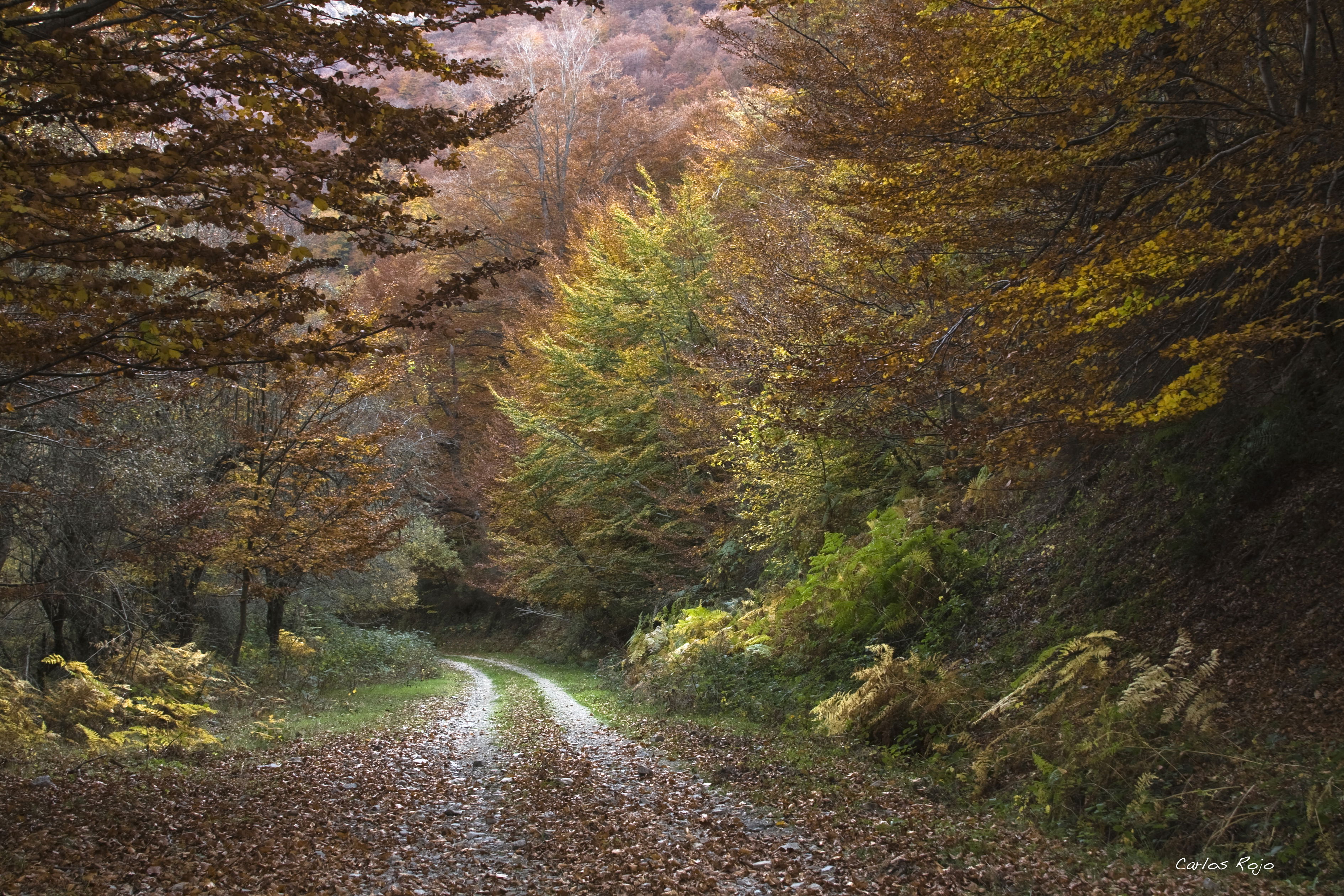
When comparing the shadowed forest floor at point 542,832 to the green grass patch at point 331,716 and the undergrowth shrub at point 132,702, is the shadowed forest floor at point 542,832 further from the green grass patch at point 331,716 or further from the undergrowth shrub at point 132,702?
the green grass patch at point 331,716

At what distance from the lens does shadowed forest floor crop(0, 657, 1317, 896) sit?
191 inches

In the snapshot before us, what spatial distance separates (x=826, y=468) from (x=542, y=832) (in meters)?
7.91

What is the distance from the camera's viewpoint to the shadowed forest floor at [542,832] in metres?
4.86

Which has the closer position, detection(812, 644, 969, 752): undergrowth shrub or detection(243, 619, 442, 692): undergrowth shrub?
detection(812, 644, 969, 752): undergrowth shrub

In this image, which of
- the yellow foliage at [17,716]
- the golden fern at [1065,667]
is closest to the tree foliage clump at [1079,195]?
the golden fern at [1065,667]

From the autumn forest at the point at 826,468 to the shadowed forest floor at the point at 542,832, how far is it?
0.05m

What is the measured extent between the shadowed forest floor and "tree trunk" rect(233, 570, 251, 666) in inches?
244

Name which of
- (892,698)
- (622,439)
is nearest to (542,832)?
(892,698)

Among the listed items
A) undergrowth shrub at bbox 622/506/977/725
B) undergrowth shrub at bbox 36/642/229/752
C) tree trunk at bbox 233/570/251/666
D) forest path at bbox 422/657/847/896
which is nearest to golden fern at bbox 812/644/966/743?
undergrowth shrub at bbox 622/506/977/725

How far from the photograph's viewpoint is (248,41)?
16.4ft

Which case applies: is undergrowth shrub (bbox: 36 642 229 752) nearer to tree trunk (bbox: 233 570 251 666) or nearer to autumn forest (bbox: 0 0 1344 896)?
autumn forest (bbox: 0 0 1344 896)

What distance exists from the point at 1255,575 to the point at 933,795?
9.71ft

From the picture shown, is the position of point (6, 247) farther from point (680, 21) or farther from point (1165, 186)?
point (680, 21)

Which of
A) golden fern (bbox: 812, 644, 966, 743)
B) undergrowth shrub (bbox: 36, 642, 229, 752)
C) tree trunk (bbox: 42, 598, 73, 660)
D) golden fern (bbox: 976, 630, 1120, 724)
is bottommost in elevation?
undergrowth shrub (bbox: 36, 642, 229, 752)
